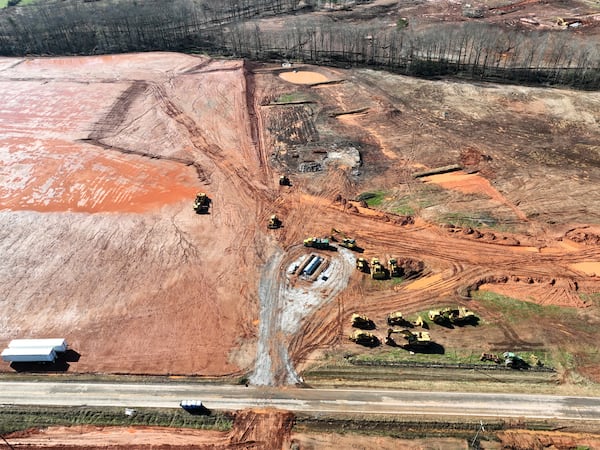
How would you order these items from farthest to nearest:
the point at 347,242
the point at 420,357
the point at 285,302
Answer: the point at 347,242 → the point at 285,302 → the point at 420,357

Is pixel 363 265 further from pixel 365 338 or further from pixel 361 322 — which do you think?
pixel 365 338

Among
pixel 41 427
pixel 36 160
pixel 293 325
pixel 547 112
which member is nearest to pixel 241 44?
pixel 36 160

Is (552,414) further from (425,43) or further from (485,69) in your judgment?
(425,43)

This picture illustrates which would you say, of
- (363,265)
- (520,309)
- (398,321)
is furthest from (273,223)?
(520,309)

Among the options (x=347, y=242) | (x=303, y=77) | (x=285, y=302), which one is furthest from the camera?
(x=303, y=77)

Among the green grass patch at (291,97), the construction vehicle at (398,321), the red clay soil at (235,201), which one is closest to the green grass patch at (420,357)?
the construction vehicle at (398,321)

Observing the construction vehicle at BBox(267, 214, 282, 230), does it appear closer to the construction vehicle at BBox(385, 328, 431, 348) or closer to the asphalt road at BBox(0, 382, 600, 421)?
the construction vehicle at BBox(385, 328, 431, 348)
